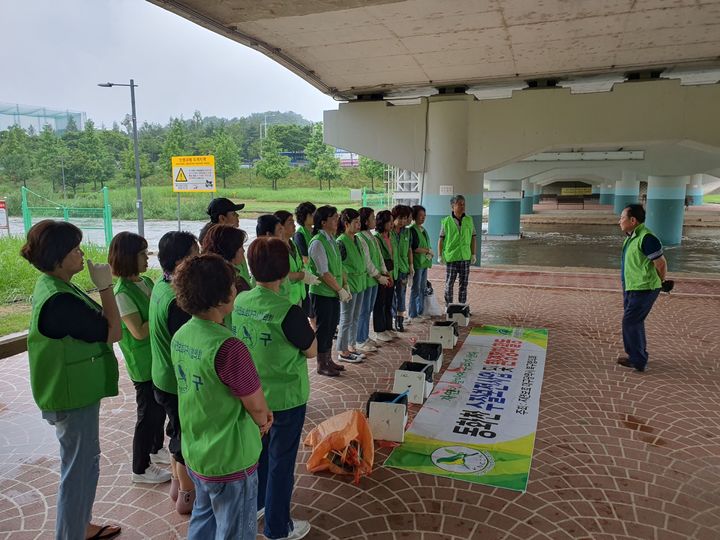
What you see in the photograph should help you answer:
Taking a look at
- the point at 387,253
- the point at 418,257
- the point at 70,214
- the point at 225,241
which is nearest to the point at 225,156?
the point at 70,214

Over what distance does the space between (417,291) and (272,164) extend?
91.9ft

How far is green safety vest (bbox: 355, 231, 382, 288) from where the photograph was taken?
18.1 ft

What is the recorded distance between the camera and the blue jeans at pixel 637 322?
4914 mm

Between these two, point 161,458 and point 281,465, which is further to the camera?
point 161,458

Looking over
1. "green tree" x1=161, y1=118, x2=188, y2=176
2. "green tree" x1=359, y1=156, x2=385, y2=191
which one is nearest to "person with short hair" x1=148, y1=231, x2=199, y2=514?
"green tree" x1=161, y1=118, x2=188, y2=176

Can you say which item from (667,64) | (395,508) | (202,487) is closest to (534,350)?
(395,508)

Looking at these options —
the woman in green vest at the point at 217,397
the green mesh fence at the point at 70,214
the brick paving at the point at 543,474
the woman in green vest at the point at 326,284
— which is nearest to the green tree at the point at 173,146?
the green mesh fence at the point at 70,214

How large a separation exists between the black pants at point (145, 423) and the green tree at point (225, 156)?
26270 mm

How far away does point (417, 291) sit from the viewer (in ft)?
22.8

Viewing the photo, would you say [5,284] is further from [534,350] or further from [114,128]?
[114,128]

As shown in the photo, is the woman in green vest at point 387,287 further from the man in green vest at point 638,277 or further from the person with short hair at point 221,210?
the man in green vest at point 638,277

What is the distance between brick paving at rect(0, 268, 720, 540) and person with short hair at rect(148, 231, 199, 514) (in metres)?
0.68

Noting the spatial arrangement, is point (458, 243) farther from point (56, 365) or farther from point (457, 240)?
point (56, 365)

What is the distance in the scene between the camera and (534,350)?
5.59 m
